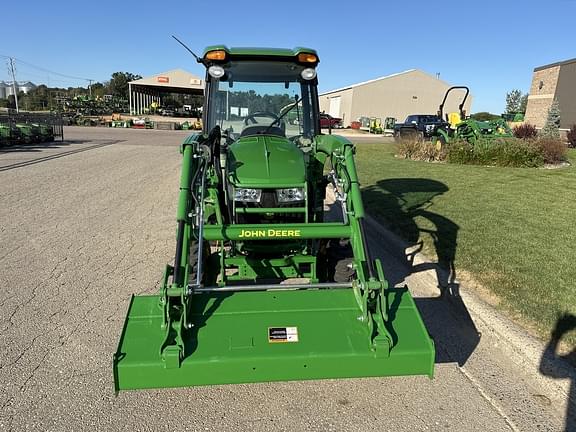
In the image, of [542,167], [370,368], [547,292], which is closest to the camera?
[370,368]

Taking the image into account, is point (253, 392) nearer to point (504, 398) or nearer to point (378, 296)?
point (378, 296)

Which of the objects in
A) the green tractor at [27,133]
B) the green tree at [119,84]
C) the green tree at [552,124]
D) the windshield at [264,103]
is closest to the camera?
the windshield at [264,103]

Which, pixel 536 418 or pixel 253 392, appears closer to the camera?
pixel 536 418

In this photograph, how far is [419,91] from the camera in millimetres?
55188

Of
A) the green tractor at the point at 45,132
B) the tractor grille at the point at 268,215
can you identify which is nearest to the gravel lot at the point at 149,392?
the tractor grille at the point at 268,215

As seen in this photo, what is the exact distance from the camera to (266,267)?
412cm

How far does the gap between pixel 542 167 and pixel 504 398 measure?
44.1 feet

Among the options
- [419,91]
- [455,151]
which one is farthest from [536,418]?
[419,91]

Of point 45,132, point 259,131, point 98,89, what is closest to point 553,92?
point 45,132

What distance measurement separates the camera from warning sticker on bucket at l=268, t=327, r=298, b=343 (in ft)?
9.36

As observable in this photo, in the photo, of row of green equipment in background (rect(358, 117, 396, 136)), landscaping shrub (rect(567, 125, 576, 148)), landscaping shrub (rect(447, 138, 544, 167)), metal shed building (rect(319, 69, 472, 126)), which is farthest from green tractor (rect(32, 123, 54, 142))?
metal shed building (rect(319, 69, 472, 126))

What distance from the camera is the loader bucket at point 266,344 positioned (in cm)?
268

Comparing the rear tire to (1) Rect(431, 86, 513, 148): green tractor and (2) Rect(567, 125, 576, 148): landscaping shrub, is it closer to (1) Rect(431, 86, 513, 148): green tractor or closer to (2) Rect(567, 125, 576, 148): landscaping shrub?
(1) Rect(431, 86, 513, 148): green tractor

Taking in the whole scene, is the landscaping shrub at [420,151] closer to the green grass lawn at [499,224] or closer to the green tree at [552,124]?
the green grass lawn at [499,224]
